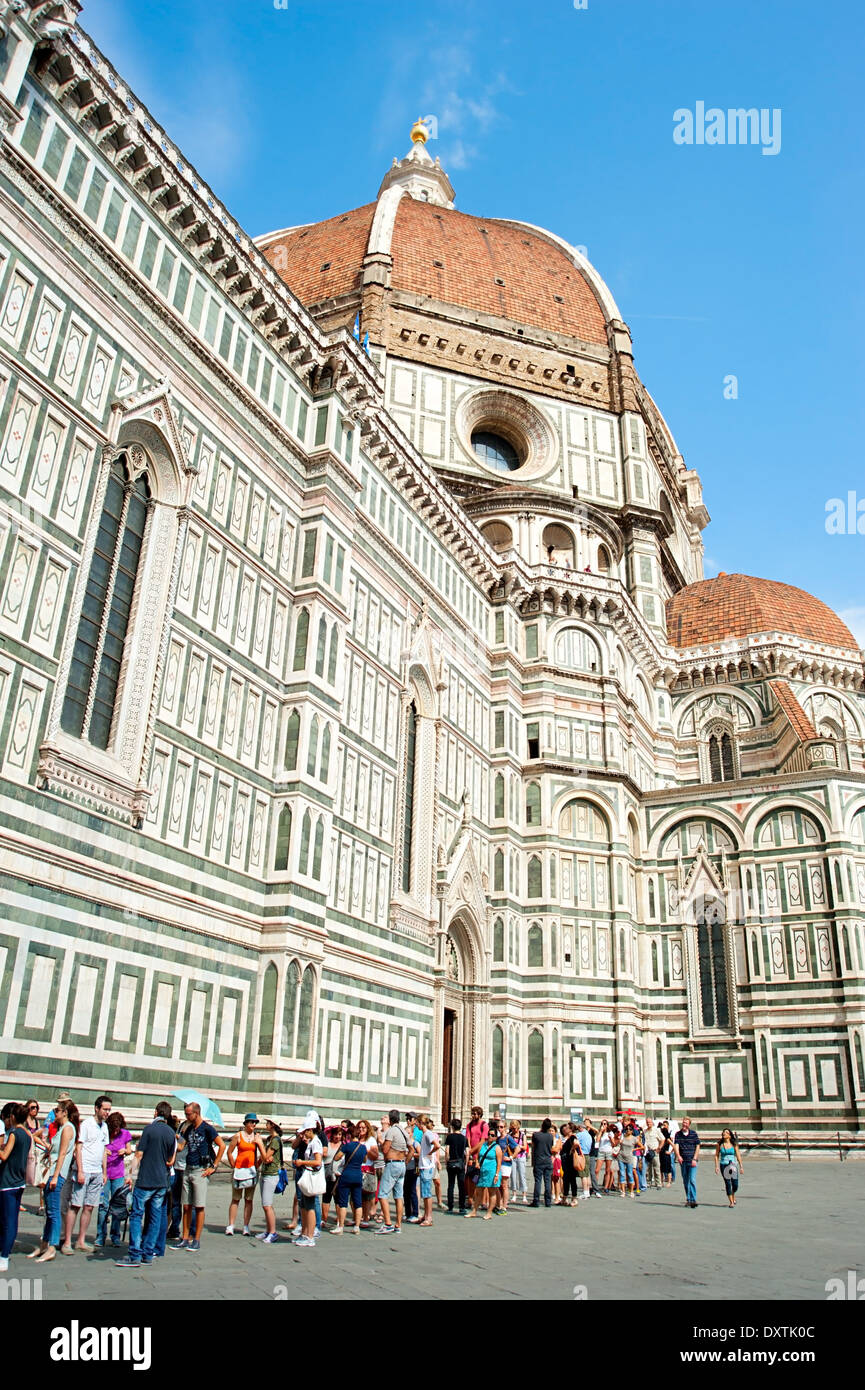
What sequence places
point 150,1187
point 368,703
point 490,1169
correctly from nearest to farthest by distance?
point 150,1187
point 490,1169
point 368,703

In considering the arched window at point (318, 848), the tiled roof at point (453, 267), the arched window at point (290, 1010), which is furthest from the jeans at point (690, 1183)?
the tiled roof at point (453, 267)

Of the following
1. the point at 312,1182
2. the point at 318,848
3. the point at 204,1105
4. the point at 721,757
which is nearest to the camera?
the point at 312,1182

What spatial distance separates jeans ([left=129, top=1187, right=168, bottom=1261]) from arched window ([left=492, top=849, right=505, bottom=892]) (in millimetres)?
21099

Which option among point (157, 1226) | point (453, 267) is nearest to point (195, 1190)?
point (157, 1226)

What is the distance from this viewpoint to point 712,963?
32719 mm

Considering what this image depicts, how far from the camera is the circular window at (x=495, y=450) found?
4125cm

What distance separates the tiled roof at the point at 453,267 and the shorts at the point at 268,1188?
37716 millimetres

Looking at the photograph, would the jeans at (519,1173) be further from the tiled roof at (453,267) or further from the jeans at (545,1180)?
the tiled roof at (453,267)

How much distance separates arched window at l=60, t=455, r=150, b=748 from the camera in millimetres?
15836

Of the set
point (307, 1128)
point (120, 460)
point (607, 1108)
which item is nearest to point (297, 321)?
point (120, 460)

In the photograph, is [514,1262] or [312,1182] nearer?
[514,1262]

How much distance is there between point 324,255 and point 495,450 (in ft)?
40.7

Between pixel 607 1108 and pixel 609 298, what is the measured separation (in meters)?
34.6

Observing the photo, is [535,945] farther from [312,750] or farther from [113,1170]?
[113,1170]
